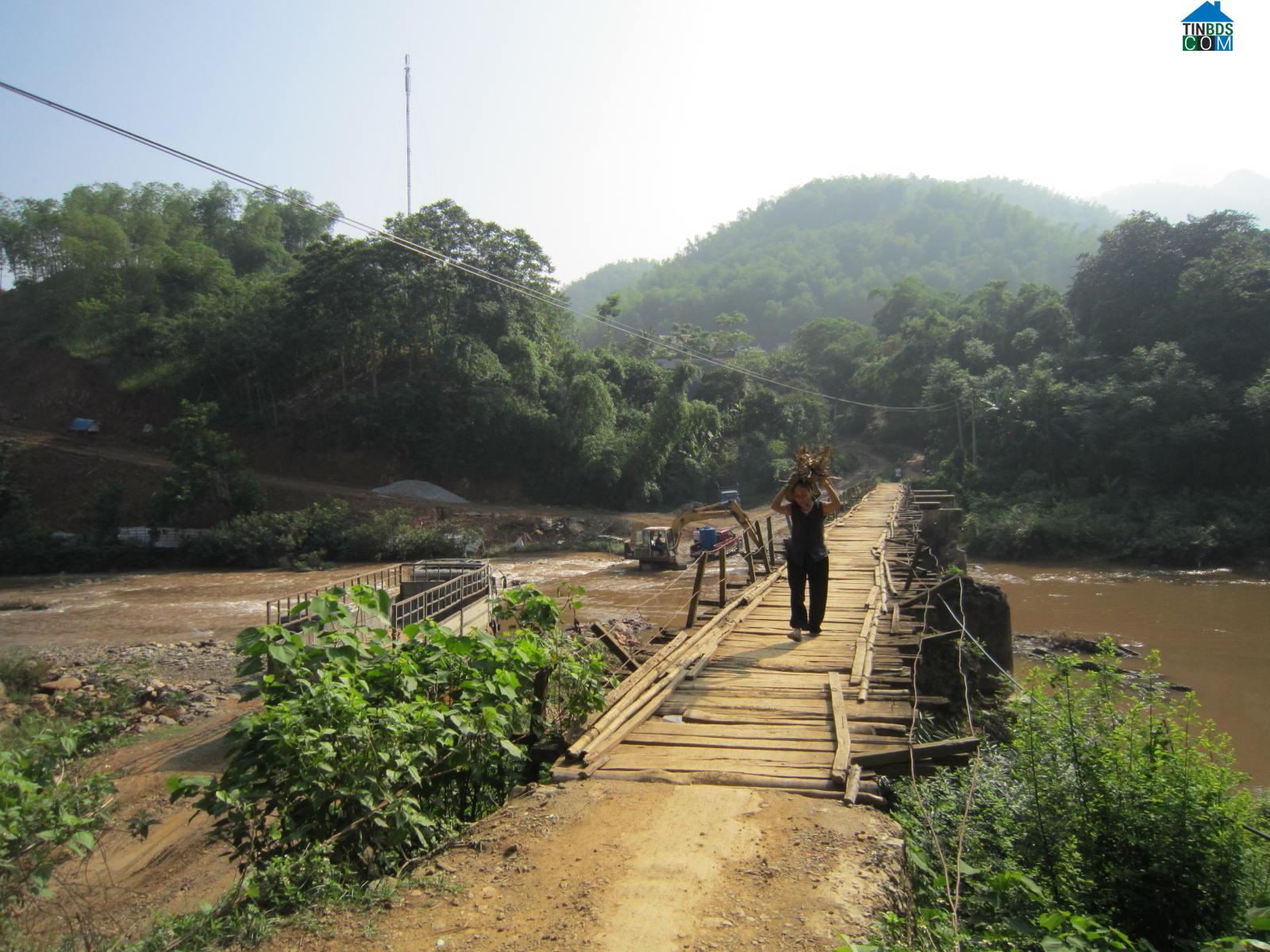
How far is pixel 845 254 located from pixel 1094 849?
11802 centimetres

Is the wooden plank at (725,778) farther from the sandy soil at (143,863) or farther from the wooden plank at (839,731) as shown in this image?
the sandy soil at (143,863)

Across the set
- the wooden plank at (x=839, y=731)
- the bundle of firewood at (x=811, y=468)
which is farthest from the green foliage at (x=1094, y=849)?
the bundle of firewood at (x=811, y=468)

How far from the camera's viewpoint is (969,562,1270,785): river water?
13.6 m

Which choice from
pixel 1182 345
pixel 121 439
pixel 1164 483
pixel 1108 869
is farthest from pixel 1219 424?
pixel 121 439

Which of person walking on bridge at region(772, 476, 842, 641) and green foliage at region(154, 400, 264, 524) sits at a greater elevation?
green foliage at region(154, 400, 264, 524)

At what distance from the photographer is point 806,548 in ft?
23.1

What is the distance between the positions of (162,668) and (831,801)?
15030mm

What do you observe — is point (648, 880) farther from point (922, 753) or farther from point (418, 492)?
point (418, 492)

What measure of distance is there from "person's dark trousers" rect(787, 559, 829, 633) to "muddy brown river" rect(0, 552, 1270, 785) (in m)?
7.27

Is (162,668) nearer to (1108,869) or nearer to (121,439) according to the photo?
(1108,869)

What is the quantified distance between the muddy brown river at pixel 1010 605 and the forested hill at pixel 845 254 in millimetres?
50476

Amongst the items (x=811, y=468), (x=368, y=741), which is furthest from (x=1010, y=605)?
(x=368, y=741)

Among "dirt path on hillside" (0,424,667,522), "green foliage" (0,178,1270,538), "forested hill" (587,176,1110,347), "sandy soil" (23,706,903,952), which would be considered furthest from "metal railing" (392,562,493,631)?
"forested hill" (587,176,1110,347)

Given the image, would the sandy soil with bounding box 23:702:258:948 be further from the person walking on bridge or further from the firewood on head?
the firewood on head
